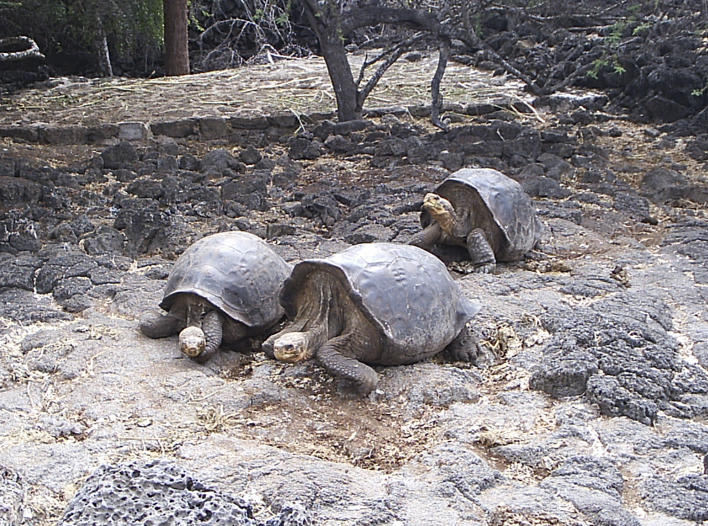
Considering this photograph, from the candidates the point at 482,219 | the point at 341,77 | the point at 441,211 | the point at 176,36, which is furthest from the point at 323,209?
the point at 176,36

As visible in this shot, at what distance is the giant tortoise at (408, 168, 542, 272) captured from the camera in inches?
193

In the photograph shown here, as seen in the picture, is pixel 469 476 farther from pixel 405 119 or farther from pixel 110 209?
pixel 405 119

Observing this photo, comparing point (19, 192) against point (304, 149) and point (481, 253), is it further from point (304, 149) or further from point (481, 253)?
point (481, 253)

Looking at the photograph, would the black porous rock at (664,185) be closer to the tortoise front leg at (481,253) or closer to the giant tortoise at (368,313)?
the tortoise front leg at (481,253)

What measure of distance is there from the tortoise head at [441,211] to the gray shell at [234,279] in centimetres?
119

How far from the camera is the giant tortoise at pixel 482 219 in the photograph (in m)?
4.90

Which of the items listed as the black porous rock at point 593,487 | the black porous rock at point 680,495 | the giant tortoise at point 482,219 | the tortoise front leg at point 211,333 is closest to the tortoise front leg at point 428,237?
the giant tortoise at point 482,219

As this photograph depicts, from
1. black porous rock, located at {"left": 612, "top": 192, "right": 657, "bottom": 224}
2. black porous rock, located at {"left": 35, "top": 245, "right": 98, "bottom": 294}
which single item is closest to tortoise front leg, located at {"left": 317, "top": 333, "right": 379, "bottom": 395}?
black porous rock, located at {"left": 35, "top": 245, "right": 98, "bottom": 294}

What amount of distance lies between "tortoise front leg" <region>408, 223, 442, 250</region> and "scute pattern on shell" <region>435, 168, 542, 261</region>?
0.62 ft

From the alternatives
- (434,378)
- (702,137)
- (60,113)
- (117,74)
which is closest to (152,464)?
(434,378)

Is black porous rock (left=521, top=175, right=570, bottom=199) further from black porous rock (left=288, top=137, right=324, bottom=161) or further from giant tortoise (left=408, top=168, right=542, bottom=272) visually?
black porous rock (left=288, top=137, right=324, bottom=161)

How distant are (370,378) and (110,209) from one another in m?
3.33

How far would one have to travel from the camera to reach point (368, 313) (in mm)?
3402

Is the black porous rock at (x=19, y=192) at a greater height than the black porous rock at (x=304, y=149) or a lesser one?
lesser
